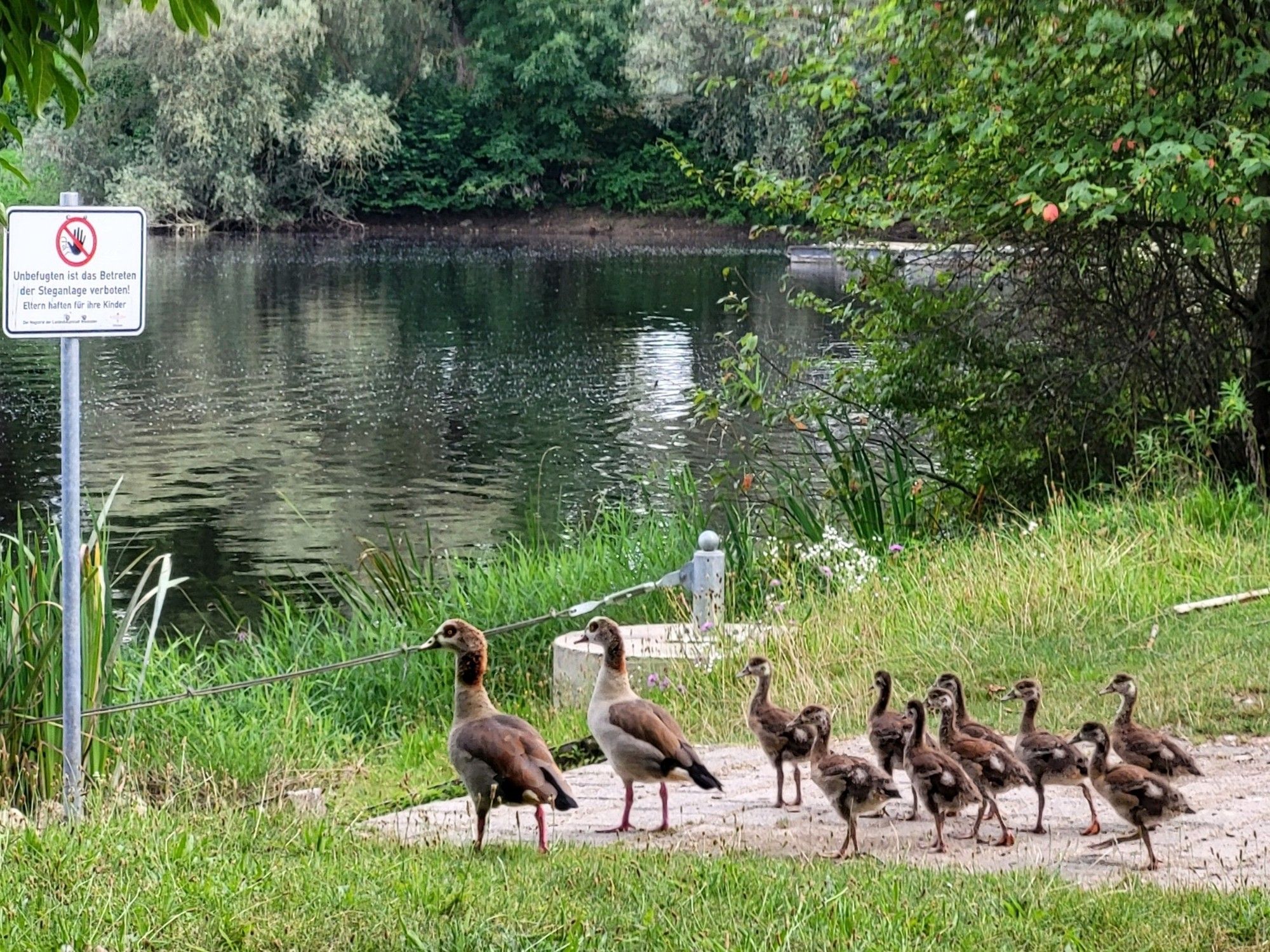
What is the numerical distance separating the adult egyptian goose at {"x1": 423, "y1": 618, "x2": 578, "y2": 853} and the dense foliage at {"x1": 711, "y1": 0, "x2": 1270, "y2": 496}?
7.06m

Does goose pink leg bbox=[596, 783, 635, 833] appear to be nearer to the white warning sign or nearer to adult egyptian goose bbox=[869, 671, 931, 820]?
adult egyptian goose bbox=[869, 671, 931, 820]

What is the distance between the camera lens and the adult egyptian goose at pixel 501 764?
247 inches

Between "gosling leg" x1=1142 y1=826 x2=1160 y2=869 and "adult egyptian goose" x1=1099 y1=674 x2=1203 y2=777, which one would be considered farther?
"adult egyptian goose" x1=1099 y1=674 x2=1203 y2=777

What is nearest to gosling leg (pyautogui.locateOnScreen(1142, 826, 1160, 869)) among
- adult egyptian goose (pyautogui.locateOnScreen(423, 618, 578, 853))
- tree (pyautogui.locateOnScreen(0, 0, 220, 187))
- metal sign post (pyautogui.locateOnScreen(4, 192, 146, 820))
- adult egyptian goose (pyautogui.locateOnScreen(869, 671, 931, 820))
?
adult egyptian goose (pyautogui.locateOnScreen(869, 671, 931, 820))

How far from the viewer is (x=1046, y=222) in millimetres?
12797

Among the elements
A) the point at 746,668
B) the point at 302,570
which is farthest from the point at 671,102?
the point at 746,668

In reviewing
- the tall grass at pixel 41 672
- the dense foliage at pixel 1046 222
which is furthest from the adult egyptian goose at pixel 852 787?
the dense foliage at pixel 1046 222

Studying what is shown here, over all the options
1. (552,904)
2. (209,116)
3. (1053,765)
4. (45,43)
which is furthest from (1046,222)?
(209,116)

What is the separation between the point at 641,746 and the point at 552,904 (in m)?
1.40

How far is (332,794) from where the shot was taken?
8.74m

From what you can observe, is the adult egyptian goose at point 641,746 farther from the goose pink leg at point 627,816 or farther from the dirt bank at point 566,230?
the dirt bank at point 566,230

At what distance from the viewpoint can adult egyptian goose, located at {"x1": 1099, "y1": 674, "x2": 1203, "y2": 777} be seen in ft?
22.8

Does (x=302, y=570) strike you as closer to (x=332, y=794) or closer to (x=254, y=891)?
(x=332, y=794)

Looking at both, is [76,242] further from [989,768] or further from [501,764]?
[989,768]
